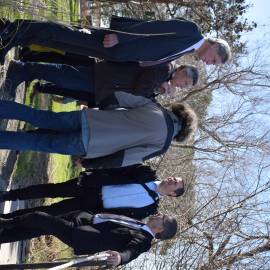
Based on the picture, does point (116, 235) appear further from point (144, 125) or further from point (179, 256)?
point (179, 256)

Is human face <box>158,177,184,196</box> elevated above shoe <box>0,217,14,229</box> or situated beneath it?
elevated above

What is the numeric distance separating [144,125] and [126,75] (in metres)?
0.79

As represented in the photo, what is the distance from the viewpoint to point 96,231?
5.45 m

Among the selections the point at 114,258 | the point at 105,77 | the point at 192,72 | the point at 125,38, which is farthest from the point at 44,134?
the point at 192,72

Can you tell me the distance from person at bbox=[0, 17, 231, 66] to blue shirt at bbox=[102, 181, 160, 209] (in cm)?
151

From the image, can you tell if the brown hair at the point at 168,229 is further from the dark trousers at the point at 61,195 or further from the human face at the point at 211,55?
the human face at the point at 211,55

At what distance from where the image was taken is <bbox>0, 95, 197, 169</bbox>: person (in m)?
4.92

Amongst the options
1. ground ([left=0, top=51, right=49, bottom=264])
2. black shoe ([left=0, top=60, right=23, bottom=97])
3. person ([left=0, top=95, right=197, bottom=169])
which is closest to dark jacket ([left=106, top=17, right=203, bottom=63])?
person ([left=0, top=95, right=197, bottom=169])

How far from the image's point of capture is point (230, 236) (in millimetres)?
9898

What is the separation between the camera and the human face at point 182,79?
529cm

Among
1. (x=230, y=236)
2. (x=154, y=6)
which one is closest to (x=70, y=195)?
(x=230, y=236)

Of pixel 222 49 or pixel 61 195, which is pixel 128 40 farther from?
pixel 61 195

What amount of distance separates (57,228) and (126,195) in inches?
35.1

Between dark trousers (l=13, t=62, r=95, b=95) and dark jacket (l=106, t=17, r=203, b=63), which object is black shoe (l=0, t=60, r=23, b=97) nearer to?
dark trousers (l=13, t=62, r=95, b=95)
